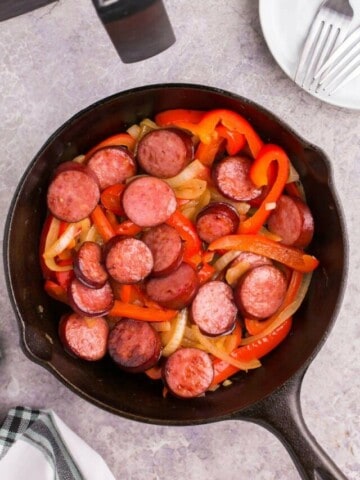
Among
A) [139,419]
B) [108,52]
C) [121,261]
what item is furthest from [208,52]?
[139,419]

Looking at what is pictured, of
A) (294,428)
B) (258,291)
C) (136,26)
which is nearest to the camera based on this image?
(136,26)

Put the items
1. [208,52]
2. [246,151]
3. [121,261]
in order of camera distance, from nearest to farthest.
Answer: [121,261] < [246,151] < [208,52]

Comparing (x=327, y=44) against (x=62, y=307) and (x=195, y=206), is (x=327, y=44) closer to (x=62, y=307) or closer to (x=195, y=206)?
(x=195, y=206)

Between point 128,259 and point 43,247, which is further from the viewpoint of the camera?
point 43,247

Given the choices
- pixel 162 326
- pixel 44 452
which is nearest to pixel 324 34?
pixel 162 326

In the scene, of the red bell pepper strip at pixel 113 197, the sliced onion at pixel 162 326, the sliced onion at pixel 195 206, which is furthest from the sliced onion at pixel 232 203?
the sliced onion at pixel 162 326

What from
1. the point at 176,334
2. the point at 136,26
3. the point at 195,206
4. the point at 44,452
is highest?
the point at 136,26

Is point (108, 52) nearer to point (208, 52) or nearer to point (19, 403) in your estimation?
point (208, 52)
